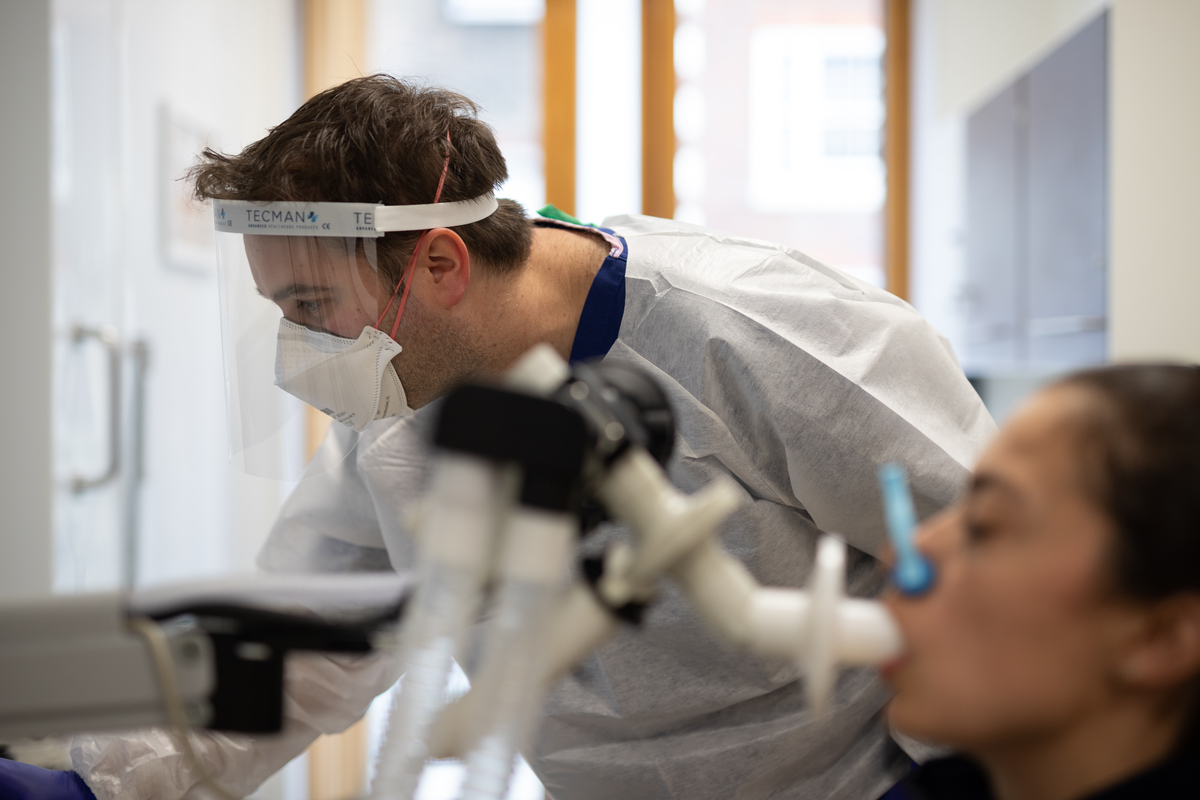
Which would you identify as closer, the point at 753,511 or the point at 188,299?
the point at 753,511

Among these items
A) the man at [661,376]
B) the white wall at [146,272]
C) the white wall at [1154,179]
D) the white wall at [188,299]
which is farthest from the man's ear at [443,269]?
the white wall at [1154,179]

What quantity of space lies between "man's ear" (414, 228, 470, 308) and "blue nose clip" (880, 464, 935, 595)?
746 mm

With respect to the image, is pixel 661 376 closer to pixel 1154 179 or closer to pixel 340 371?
pixel 340 371

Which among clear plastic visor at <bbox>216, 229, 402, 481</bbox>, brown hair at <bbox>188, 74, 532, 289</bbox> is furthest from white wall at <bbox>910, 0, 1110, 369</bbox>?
clear plastic visor at <bbox>216, 229, 402, 481</bbox>

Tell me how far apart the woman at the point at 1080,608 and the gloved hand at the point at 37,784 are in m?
0.79

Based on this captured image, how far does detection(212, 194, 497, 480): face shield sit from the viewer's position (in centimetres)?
112

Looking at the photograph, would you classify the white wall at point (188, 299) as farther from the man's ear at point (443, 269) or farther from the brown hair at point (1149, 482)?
the brown hair at point (1149, 482)

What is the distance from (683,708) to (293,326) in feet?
2.26

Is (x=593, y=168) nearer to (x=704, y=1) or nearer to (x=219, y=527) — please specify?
(x=704, y=1)

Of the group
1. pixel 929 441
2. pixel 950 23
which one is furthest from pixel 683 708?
pixel 950 23

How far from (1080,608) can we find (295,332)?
0.97m

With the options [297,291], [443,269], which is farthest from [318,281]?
[443,269]

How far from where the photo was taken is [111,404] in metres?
2.02

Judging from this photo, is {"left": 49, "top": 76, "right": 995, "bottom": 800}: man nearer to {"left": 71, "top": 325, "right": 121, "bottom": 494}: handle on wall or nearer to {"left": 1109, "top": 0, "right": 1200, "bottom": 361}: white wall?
{"left": 71, "top": 325, "right": 121, "bottom": 494}: handle on wall
